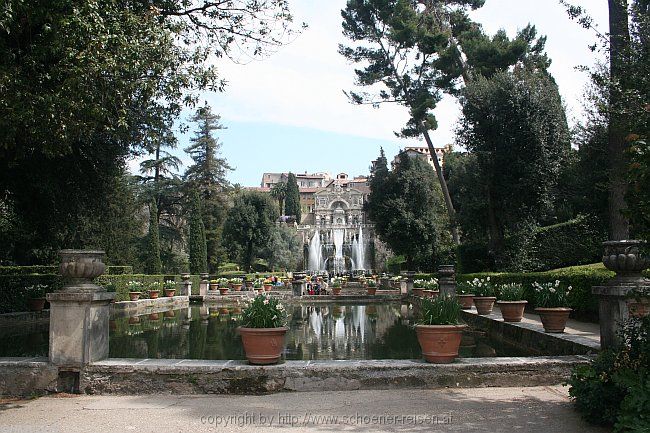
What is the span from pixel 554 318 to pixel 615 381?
431 cm

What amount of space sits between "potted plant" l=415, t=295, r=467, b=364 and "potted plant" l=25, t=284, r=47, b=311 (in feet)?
40.9

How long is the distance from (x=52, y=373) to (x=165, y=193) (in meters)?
35.4

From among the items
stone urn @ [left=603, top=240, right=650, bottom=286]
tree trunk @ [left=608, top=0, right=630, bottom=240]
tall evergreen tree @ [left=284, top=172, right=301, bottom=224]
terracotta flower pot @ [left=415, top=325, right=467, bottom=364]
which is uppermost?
tall evergreen tree @ [left=284, top=172, right=301, bottom=224]

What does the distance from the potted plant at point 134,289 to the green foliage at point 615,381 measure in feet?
56.3

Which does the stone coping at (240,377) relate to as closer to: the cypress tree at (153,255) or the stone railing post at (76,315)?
the stone railing post at (76,315)

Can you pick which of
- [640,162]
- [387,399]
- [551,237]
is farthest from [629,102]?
[551,237]

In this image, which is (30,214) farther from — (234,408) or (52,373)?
(234,408)

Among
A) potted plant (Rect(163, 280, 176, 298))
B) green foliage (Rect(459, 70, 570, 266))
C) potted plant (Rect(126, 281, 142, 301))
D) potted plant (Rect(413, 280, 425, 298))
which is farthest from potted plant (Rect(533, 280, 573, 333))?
potted plant (Rect(163, 280, 176, 298))

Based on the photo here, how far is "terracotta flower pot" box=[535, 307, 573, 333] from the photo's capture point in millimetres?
7645

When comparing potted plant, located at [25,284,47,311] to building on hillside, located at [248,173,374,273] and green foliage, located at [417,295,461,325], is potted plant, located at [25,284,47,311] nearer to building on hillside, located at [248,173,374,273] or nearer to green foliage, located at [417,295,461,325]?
green foliage, located at [417,295,461,325]

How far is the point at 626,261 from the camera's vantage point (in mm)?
5000

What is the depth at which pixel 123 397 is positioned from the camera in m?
5.10

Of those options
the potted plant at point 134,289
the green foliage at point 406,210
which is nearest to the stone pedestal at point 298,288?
the potted plant at point 134,289

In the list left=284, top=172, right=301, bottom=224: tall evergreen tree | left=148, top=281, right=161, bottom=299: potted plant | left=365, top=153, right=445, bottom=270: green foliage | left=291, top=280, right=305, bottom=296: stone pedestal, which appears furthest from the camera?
left=284, top=172, right=301, bottom=224: tall evergreen tree
